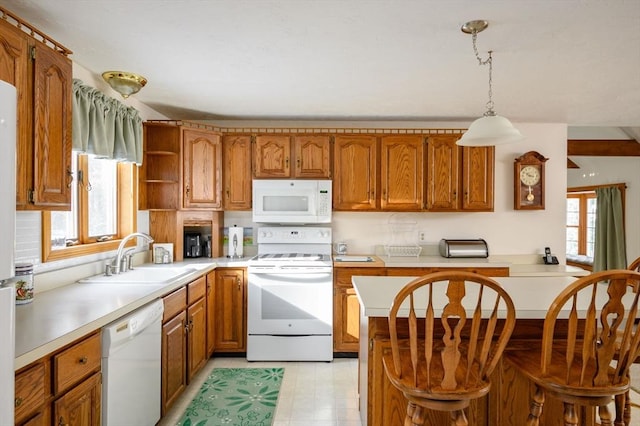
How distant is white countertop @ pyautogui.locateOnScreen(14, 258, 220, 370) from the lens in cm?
128

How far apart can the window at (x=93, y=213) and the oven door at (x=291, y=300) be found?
1.18 m

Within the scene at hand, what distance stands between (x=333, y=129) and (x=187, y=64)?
1.62 metres

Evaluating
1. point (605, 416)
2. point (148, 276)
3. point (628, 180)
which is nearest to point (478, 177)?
point (605, 416)

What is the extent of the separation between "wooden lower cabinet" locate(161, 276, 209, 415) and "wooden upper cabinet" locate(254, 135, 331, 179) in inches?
47.8

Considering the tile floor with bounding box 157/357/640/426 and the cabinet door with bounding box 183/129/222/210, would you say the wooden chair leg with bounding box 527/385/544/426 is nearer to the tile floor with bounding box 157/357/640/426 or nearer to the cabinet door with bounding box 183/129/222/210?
the tile floor with bounding box 157/357/640/426

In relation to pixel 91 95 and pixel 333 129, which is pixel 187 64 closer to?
pixel 91 95

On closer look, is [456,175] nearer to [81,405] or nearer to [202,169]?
[202,169]

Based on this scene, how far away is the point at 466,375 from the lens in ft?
4.55

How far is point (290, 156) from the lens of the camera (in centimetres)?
358

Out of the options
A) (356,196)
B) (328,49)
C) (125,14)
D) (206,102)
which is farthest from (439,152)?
(125,14)

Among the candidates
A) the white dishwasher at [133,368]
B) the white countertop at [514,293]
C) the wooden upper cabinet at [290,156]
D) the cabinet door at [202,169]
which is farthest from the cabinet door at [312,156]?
the white dishwasher at [133,368]

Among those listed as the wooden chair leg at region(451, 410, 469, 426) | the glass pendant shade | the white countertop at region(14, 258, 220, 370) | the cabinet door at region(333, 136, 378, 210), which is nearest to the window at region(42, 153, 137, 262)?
the white countertop at region(14, 258, 220, 370)

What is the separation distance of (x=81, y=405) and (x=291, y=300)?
6.27 feet

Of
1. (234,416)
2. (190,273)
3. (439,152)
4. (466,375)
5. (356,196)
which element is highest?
(439,152)
